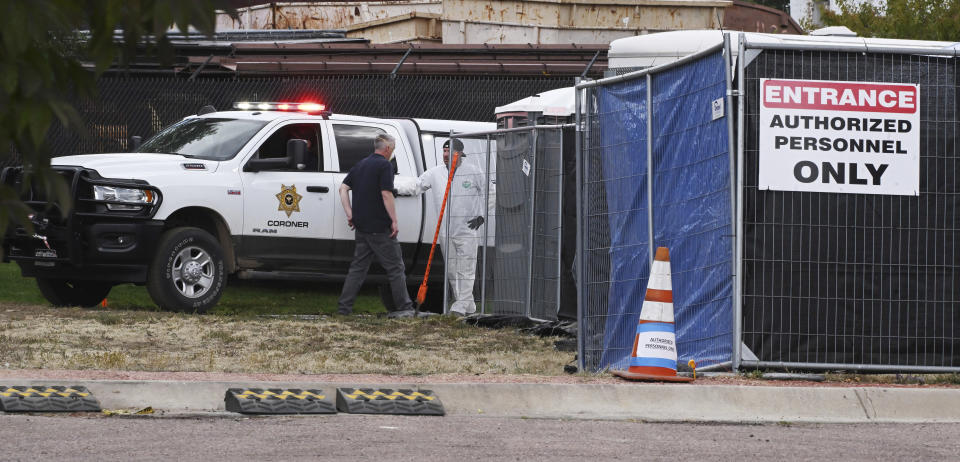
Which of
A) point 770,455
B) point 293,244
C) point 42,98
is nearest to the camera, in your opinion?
point 42,98

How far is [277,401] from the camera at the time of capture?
7125mm

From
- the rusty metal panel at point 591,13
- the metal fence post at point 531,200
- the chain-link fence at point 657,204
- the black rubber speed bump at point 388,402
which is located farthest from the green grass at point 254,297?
the rusty metal panel at point 591,13

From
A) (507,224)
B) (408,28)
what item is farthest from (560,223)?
(408,28)

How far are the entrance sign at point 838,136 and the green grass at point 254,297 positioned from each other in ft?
24.0

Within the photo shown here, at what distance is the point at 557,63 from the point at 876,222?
14.1m

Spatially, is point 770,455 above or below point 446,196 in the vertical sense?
below

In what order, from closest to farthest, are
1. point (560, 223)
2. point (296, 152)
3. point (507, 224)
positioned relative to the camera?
point (560, 223) → point (507, 224) → point (296, 152)

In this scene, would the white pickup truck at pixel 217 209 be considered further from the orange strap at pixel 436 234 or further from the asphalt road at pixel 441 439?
the asphalt road at pixel 441 439

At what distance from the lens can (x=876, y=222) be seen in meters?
8.08

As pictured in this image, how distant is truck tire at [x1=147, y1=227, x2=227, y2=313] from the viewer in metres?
12.7

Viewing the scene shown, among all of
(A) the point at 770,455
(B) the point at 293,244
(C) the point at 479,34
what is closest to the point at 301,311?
(B) the point at 293,244

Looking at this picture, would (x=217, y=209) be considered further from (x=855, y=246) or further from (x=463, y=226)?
(x=855, y=246)

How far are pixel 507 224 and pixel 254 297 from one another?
4.37 m

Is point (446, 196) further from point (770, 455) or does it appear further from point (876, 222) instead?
point (770, 455)
